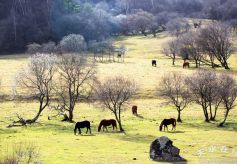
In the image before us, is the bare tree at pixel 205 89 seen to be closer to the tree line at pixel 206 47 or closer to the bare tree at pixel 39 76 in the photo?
the bare tree at pixel 39 76

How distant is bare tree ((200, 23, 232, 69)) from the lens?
88.0 metres

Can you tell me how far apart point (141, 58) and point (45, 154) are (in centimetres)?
7180

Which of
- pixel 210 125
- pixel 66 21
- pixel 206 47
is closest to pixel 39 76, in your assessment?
pixel 210 125

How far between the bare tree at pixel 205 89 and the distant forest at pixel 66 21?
75.3m

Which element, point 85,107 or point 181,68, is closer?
point 85,107

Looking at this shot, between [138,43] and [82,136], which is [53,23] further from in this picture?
[82,136]

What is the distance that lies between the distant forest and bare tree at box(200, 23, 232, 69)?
131 feet

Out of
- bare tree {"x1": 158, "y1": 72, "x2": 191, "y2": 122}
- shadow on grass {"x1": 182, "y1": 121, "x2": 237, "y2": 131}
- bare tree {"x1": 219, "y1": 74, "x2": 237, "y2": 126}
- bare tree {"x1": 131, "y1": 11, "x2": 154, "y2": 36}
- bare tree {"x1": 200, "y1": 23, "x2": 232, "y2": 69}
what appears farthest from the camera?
bare tree {"x1": 131, "y1": 11, "x2": 154, "y2": 36}

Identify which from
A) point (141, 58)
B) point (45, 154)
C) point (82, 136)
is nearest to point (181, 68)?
point (141, 58)

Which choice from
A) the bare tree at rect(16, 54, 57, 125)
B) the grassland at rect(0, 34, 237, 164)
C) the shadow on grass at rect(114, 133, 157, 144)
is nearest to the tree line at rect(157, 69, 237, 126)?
the grassland at rect(0, 34, 237, 164)

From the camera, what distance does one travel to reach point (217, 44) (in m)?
88.4

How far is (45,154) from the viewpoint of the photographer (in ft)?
103

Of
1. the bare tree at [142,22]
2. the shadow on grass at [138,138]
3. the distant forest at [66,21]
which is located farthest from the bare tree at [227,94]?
the bare tree at [142,22]

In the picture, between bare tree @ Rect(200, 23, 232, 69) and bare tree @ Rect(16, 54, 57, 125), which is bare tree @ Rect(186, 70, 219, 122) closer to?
bare tree @ Rect(16, 54, 57, 125)
